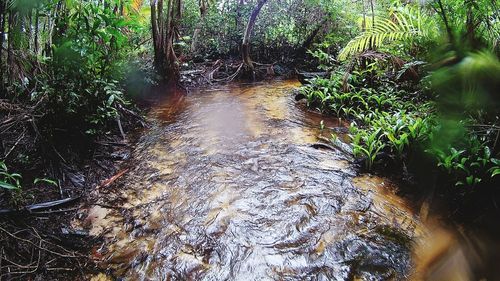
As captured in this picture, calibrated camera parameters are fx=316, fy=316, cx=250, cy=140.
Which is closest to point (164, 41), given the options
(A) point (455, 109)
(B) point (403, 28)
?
(B) point (403, 28)

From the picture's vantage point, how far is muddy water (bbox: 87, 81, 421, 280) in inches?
91.0

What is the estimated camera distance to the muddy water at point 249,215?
2312 mm

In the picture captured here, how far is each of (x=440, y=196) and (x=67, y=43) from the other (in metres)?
4.32

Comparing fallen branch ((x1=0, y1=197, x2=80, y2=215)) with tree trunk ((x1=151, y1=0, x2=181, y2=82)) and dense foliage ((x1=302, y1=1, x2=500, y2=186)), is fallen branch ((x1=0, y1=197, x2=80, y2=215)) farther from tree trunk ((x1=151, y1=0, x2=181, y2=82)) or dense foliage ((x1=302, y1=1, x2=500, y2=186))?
tree trunk ((x1=151, y1=0, x2=181, y2=82))

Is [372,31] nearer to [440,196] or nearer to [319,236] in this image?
[440,196]

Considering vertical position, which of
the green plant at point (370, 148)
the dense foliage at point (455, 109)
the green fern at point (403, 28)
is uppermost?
the green fern at point (403, 28)

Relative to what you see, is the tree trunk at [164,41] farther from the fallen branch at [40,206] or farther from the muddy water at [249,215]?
the fallen branch at [40,206]

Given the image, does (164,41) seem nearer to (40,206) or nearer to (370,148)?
(40,206)

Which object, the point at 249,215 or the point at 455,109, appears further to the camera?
the point at 455,109

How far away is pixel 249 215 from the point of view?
9.46ft

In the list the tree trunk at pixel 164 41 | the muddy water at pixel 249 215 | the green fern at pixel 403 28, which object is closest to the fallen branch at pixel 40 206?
the muddy water at pixel 249 215

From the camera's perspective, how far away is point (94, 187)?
3.33 meters

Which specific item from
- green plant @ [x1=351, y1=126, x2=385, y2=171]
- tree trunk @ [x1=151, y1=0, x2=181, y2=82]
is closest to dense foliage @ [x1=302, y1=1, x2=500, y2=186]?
green plant @ [x1=351, y1=126, x2=385, y2=171]

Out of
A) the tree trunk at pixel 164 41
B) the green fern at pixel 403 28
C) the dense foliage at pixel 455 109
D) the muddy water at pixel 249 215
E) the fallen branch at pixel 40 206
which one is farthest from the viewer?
the tree trunk at pixel 164 41
